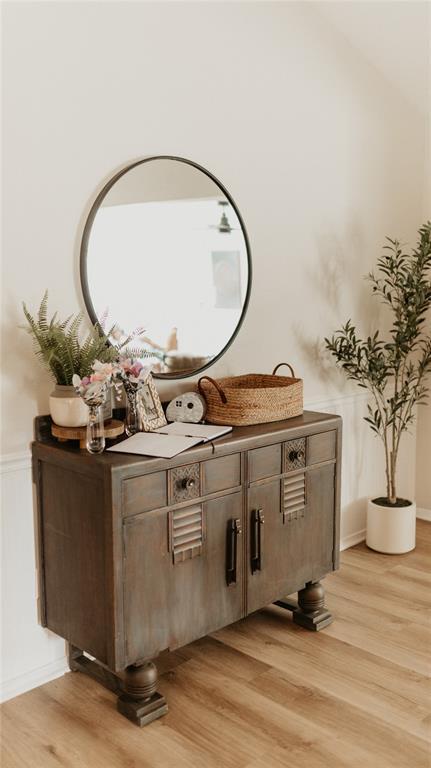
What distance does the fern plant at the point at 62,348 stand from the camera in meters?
2.27

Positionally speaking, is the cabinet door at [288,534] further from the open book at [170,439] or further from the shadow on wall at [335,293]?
the shadow on wall at [335,293]

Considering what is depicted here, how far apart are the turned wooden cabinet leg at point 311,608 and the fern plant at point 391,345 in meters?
0.96

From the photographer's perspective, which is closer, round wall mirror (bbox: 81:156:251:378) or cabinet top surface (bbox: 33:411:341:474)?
cabinet top surface (bbox: 33:411:341:474)

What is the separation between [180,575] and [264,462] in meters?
0.50

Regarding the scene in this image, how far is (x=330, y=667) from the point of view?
2533 millimetres

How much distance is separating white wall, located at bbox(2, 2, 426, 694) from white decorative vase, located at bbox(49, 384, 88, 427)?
0.14 meters

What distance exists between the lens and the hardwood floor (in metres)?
2.07

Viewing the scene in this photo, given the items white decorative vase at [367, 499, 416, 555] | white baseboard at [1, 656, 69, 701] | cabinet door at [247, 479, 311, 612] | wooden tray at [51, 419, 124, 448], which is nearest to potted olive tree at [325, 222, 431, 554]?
white decorative vase at [367, 499, 416, 555]

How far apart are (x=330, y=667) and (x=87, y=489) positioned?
110 centimetres

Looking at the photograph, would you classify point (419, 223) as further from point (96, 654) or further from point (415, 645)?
point (96, 654)

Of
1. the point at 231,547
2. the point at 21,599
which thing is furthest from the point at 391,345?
the point at 21,599

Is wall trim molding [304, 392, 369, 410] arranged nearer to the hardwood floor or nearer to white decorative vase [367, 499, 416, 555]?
white decorative vase [367, 499, 416, 555]

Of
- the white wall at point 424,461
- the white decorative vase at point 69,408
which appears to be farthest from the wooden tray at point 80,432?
the white wall at point 424,461

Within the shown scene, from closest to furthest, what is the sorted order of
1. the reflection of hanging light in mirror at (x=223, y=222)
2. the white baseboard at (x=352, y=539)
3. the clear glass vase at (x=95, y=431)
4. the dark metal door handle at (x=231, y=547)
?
the clear glass vase at (x=95, y=431), the dark metal door handle at (x=231, y=547), the reflection of hanging light in mirror at (x=223, y=222), the white baseboard at (x=352, y=539)
